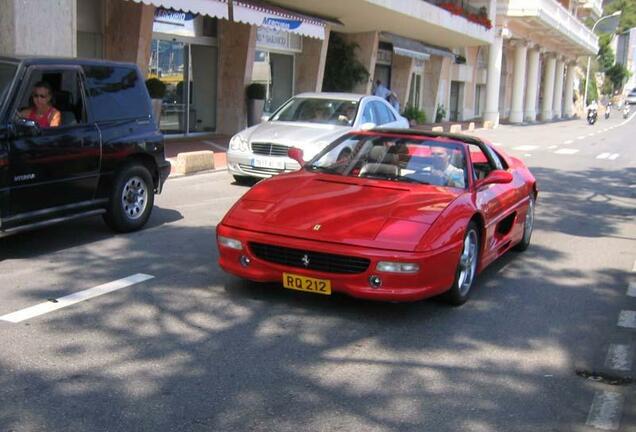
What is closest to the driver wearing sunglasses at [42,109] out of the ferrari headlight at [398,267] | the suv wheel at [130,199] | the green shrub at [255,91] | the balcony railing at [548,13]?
the suv wheel at [130,199]

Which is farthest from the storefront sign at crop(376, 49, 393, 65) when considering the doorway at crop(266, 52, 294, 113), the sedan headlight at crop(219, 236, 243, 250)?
the sedan headlight at crop(219, 236, 243, 250)

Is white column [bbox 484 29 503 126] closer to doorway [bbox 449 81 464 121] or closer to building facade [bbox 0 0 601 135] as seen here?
building facade [bbox 0 0 601 135]

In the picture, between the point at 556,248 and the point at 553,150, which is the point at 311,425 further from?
the point at 553,150

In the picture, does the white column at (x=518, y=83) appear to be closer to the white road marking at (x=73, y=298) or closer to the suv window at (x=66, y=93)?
the suv window at (x=66, y=93)

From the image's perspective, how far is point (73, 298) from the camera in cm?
564

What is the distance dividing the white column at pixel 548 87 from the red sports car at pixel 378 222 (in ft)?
190

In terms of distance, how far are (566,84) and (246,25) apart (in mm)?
61710

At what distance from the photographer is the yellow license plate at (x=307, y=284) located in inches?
208

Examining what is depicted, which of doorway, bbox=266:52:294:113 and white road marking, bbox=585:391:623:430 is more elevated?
doorway, bbox=266:52:294:113

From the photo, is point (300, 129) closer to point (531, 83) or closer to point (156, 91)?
point (156, 91)

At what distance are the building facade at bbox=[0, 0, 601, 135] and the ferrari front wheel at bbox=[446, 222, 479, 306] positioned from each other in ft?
32.8

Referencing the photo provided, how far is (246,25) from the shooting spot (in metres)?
20.6

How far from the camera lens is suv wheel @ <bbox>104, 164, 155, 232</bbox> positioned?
7.82 metres

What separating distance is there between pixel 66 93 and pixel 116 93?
666 mm
